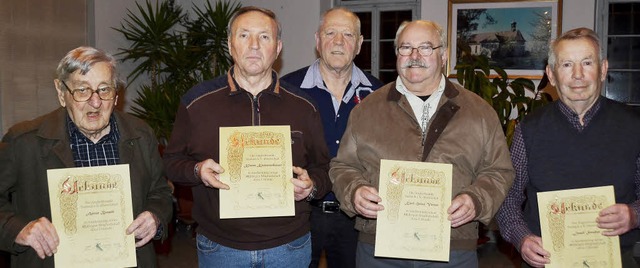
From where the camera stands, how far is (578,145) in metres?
2.29

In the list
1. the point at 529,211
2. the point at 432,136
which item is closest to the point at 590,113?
the point at 529,211

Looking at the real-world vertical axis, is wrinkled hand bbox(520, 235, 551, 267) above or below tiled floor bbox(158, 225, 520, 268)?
above

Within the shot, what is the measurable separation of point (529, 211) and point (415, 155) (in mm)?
514

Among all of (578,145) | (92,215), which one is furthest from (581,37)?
(92,215)

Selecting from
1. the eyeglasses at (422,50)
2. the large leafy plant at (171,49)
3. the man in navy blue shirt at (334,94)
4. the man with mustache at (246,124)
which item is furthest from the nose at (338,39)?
the large leafy plant at (171,49)

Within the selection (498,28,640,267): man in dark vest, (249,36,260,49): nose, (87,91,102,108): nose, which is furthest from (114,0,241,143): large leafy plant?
(498,28,640,267): man in dark vest

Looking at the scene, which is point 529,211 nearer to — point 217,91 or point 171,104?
point 217,91

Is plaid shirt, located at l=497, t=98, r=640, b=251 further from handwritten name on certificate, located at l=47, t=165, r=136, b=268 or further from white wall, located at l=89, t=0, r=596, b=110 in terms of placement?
white wall, located at l=89, t=0, r=596, b=110

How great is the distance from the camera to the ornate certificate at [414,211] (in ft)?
7.13

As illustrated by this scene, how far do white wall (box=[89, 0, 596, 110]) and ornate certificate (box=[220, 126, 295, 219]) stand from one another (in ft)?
16.2

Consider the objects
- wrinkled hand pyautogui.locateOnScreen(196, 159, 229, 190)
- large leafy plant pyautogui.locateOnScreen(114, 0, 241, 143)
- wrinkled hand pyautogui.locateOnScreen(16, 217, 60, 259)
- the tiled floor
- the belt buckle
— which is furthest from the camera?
large leafy plant pyautogui.locateOnScreen(114, 0, 241, 143)

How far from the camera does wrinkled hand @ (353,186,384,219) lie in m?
2.21

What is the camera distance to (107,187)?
2098mm

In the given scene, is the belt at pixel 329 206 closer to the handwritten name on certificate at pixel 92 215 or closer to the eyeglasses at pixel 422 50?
the eyeglasses at pixel 422 50
